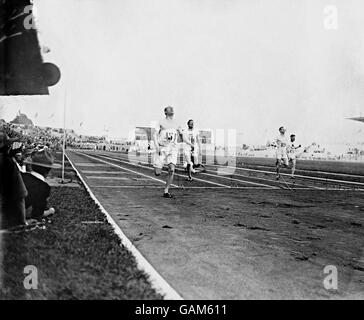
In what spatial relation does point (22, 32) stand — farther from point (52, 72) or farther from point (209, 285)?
point (209, 285)

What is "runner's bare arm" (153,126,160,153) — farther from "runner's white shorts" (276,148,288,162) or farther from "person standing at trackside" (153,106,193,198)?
"runner's white shorts" (276,148,288,162)

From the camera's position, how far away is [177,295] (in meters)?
2.96

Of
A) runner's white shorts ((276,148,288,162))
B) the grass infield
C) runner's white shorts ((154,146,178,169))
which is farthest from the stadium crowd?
runner's white shorts ((276,148,288,162))

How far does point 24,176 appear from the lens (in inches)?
210

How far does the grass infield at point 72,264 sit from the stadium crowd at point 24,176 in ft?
0.70

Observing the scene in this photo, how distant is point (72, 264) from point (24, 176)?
2.23 meters

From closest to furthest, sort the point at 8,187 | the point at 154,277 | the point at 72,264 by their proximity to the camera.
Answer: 1. the point at 154,277
2. the point at 72,264
3. the point at 8,187

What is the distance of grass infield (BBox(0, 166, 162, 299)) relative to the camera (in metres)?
2.96

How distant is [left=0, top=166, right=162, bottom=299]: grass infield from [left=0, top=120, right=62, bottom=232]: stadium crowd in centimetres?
21

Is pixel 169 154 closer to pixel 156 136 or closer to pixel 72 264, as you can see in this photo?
pixel 156 136

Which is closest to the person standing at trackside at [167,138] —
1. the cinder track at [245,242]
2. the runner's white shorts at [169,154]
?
the runner's white shorts at [169,154]

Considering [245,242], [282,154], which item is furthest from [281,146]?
[245,242]
